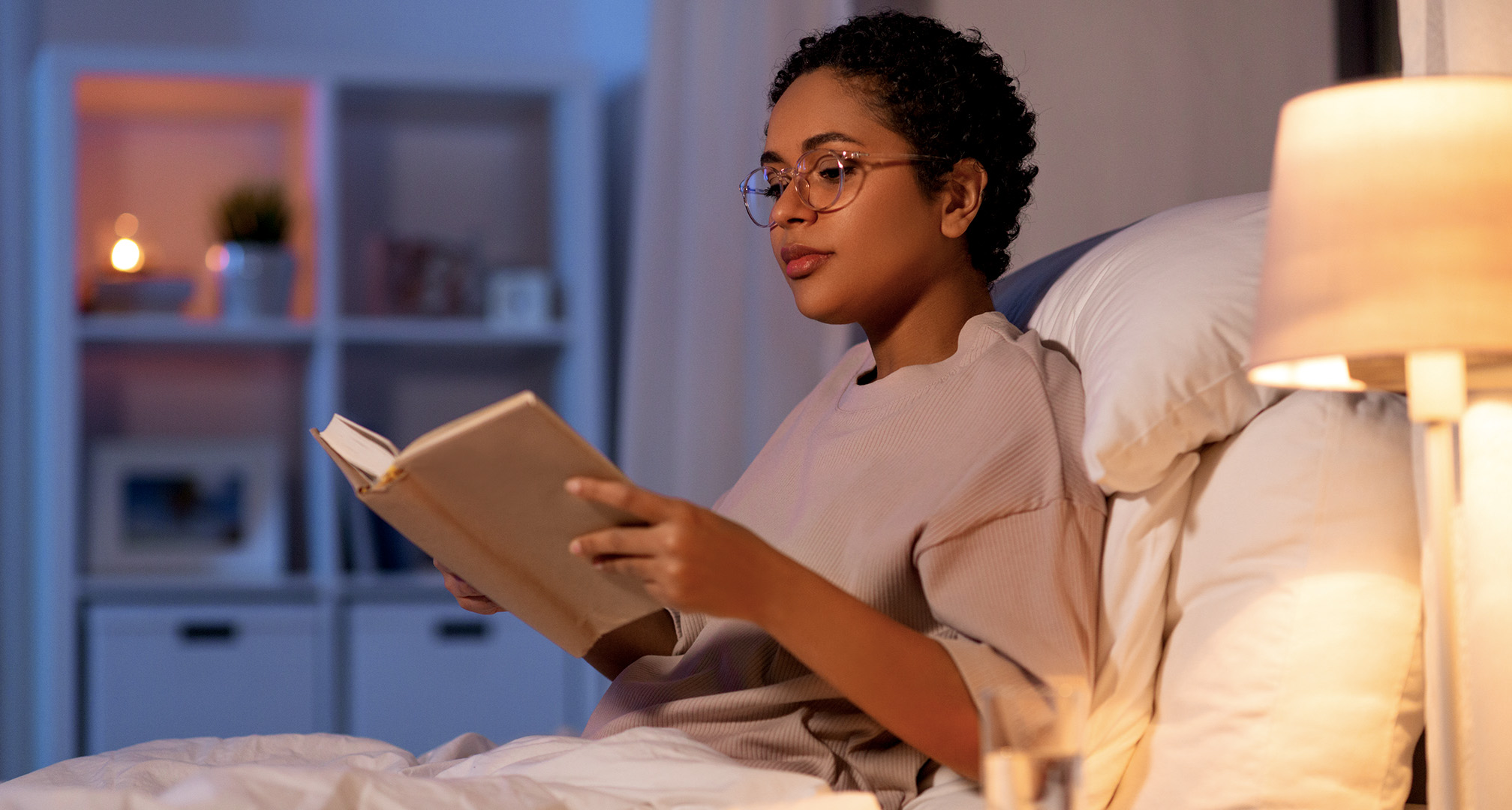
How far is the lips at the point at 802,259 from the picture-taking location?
1.30m

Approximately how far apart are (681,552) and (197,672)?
2.16 m

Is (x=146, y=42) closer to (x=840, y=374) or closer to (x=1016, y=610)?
(x=840, y=374)

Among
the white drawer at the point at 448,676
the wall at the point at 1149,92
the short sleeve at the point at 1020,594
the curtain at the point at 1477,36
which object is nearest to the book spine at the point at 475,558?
the short sleeve at the point at 1020,594

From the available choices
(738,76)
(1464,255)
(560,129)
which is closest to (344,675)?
(560,129)

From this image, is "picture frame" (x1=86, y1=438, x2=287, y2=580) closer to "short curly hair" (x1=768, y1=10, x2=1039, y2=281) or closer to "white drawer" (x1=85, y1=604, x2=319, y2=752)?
"white drawer" (x1=85, y1=604, x2=319, y2=752)

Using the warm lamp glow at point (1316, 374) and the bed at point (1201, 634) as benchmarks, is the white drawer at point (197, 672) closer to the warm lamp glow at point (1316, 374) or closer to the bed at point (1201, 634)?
the bed at point (1201, 634)

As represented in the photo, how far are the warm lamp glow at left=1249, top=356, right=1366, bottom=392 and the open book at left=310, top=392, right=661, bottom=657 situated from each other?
1.52 feet

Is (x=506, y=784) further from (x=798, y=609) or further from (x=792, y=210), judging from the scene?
(x=792, y=210)

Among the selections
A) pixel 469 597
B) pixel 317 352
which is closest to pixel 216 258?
pixel 317 352

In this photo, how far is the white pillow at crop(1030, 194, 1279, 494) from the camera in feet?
3.31

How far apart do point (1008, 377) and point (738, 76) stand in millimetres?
1348

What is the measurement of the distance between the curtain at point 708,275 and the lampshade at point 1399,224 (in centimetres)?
127

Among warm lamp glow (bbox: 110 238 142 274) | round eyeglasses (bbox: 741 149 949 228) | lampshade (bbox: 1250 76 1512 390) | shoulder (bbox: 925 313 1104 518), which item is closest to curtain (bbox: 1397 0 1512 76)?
lampshade (bbox: 1250 76 1512 390)

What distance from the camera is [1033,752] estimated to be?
0.77m
